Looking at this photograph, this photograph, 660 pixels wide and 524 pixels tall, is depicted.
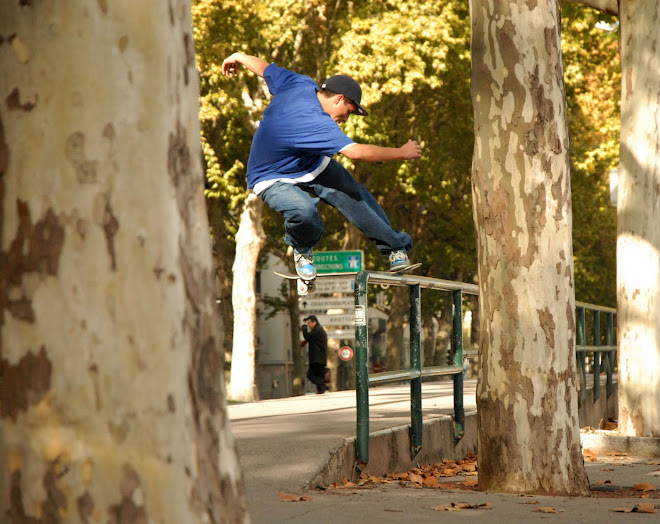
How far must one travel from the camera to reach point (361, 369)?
6188 millimetres

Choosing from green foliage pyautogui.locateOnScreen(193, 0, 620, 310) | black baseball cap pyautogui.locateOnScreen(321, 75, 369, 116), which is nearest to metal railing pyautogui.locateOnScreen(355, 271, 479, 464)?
black baseball cap pyautogui.locateOnScreen(321, 75, 369, 116)

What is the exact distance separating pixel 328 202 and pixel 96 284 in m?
4.75

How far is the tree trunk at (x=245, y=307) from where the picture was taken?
71.9 feet

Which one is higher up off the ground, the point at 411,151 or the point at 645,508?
the point at 411,151

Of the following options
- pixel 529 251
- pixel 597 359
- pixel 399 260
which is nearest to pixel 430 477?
pixel 399 260

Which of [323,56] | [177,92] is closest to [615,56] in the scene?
[323,56]

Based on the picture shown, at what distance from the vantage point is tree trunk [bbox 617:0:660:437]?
9469mm

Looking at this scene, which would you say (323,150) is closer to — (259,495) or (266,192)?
(266,192)

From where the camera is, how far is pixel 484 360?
5.94 m

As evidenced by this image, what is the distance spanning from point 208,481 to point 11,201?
2.34 feet

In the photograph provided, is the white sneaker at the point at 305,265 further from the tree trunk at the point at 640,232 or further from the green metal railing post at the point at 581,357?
the green metal railing post at the point at 581,357

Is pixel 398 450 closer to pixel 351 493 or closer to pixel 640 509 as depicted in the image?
pixel 351 493

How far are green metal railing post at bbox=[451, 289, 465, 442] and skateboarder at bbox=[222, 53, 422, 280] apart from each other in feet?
3.37

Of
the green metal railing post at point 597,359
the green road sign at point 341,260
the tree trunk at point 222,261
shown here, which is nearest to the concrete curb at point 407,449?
the green metal railing post at point 597,359
